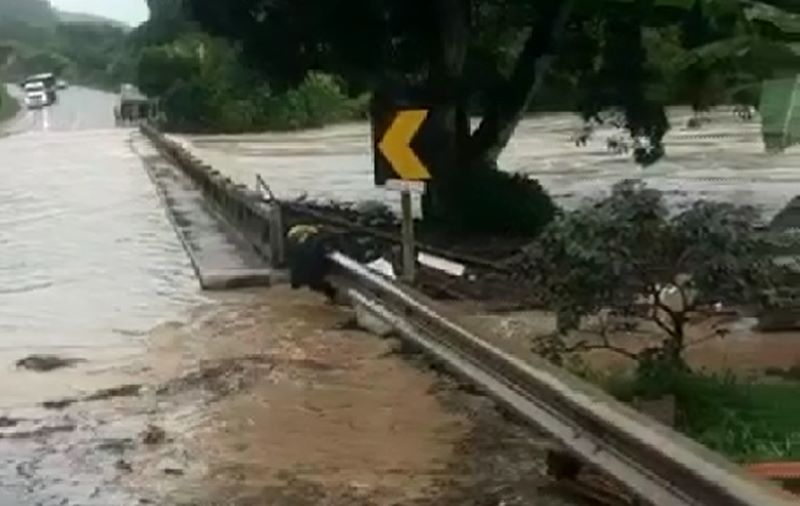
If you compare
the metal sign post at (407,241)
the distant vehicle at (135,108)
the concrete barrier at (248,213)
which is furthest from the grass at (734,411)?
the distant vehicle at (135,108)

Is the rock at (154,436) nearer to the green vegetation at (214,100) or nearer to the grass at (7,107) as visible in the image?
the green vegetation at (214,100)

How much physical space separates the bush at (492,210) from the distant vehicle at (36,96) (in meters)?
95.7

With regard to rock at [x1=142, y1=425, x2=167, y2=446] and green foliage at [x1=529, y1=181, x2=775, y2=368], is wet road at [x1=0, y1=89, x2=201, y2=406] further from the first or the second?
green foliage at [x1=529, y1=181, x2=775, y2=368]

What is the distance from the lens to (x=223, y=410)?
10.9 metres

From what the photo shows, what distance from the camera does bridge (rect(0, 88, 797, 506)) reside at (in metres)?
8.20

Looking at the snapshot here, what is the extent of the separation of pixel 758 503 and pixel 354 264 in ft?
29.8

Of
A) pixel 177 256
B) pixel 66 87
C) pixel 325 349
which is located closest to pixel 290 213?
pixel 177 256

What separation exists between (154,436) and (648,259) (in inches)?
125

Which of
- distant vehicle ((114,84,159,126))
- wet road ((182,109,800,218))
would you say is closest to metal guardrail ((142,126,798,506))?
wet road ((182,109,800,218))

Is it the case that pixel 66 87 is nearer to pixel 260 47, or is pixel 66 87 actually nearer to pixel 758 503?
pixel 260 47

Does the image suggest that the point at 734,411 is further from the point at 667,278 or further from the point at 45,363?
the point at 45,363

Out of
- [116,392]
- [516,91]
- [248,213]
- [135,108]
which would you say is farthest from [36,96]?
[116,392]

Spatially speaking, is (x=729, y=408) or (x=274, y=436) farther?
(x=729, y=408)

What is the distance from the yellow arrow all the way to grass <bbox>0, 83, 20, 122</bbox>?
8846 cm
